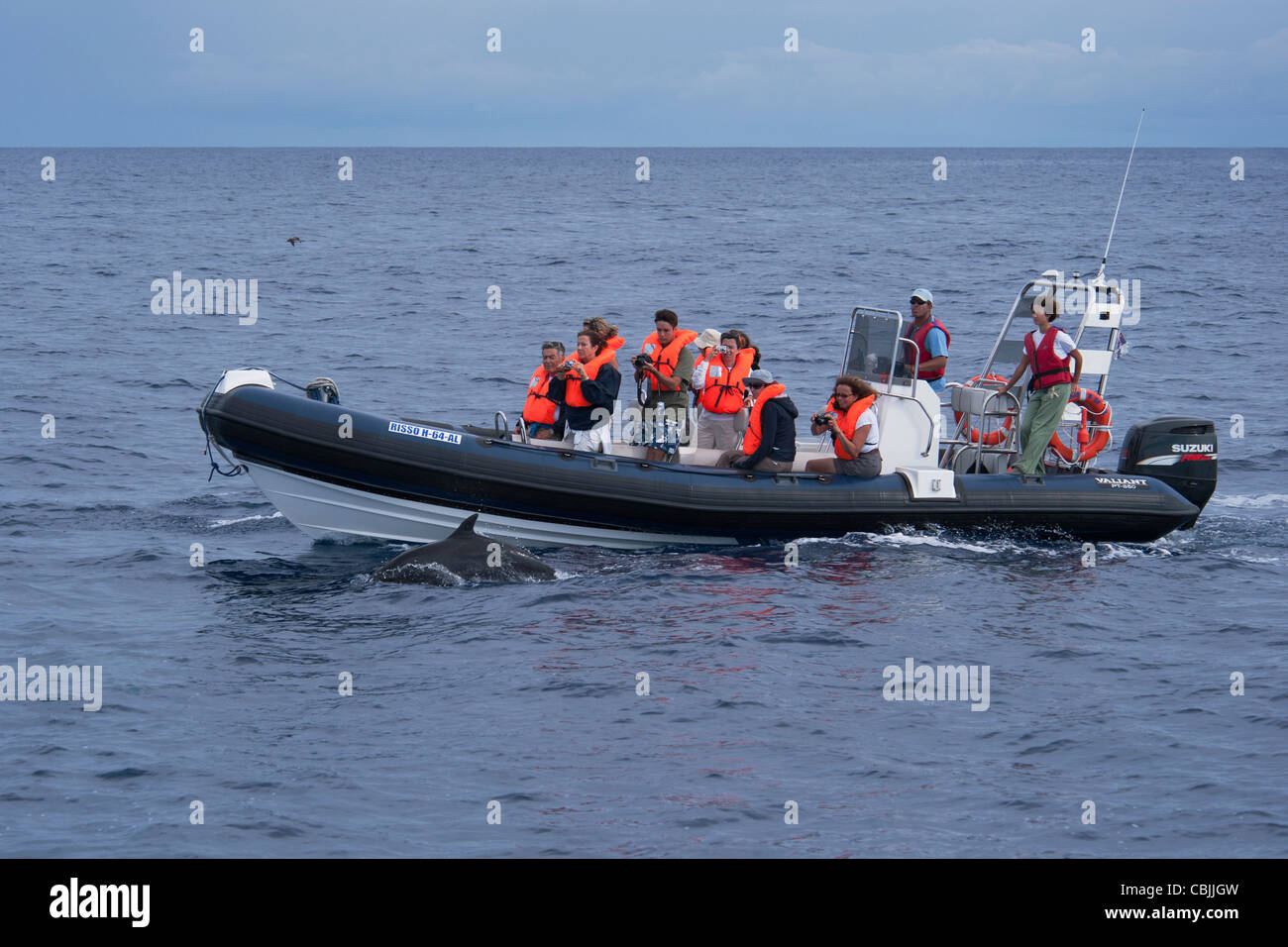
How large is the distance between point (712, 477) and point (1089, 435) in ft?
12.2

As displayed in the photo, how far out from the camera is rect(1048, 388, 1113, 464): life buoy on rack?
490 inches

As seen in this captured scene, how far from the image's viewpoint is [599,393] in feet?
37.8

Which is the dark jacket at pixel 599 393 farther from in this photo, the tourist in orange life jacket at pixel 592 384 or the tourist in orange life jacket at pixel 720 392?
the tourist in orange life jacket at pixel 720 392

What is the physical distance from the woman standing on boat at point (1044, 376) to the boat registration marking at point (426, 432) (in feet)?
16.0

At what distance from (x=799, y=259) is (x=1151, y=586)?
33.1 meters

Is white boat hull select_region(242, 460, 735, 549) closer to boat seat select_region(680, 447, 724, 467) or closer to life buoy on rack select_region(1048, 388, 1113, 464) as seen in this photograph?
boat seat select_region(680, 447, 724, 467)

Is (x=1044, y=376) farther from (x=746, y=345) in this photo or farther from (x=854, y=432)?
(x=746, y=345)

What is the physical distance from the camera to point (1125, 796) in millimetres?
7492

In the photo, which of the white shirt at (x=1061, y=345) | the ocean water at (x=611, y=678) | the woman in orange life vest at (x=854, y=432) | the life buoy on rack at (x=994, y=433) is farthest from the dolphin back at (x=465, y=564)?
the white shirt at (x=1061, y=345)

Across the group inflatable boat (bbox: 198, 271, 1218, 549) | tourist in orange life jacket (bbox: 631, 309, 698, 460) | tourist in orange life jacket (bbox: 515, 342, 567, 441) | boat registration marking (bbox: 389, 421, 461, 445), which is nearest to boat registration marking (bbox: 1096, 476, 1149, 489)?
inflatable boat (bbox: 198, 271, 1218, 549)

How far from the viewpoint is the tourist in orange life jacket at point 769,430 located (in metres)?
11.5

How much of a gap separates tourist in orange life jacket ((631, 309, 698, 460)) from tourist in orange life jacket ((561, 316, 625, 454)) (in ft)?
1.28

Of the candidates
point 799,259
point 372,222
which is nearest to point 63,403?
point 799,259
